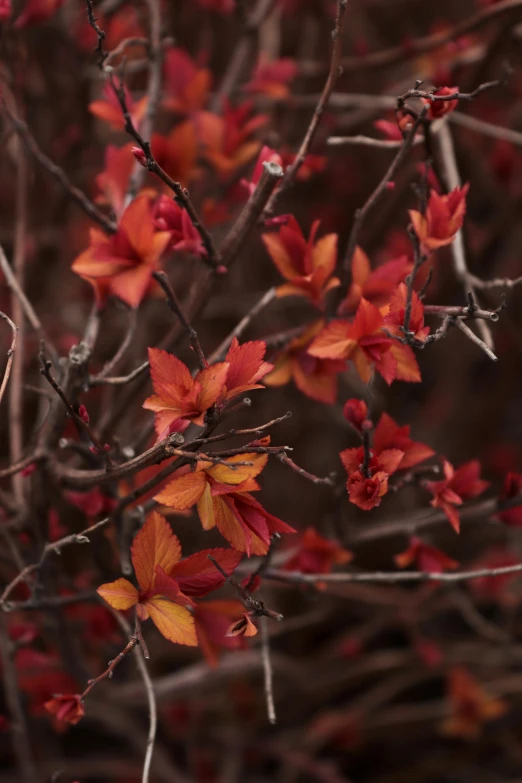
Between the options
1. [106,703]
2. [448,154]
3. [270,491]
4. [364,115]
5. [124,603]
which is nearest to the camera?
[124,603]

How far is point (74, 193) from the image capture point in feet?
2.66

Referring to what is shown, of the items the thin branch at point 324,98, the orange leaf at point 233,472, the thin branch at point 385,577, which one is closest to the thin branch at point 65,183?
the thin branch at point 324,98

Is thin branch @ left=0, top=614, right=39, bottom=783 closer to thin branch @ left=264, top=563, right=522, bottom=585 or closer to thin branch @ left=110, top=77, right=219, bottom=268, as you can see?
thin branch @ left=264, top=563, right=522, bottom=585

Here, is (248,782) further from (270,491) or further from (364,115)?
(364,115)

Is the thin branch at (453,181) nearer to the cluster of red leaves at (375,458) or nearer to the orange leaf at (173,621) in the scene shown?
the cluster of red leaves at (375,458)

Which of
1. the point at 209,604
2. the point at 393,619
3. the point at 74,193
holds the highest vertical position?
the point at 74,193

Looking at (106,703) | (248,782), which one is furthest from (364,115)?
(248,782)

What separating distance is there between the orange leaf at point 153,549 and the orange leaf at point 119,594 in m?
0.01

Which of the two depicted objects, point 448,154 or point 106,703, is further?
point 106,703

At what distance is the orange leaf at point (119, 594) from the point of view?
60cm

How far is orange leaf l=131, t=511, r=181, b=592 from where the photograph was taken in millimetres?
599

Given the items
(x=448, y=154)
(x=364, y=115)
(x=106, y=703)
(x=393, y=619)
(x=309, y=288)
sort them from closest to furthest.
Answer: (x=309, y=288) < (x=448, y=154) < (x=106, y=703) < (x=364, y=115) < (x=393, y=619)

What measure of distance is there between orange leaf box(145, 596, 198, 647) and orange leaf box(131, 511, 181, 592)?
0.06 feet

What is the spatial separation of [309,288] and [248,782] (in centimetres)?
103
